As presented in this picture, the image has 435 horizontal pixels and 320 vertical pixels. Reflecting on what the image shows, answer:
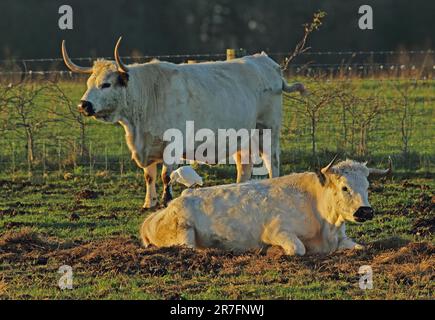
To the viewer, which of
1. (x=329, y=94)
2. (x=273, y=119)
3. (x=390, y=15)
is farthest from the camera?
(x=390, y=15)

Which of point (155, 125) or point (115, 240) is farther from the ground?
point (155, 125)

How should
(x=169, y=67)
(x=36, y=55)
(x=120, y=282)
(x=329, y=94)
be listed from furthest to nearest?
(x=36, y=55)
(x=329, y=94)
(x=169, y=67)
(x=120, y=282)

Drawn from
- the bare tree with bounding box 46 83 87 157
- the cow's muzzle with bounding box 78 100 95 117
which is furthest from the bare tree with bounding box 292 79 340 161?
the cow's muzzle with bounding box 78 100 95 117

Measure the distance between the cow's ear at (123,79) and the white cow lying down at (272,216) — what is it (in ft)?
9.35

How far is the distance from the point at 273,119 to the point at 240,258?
4.95 metres

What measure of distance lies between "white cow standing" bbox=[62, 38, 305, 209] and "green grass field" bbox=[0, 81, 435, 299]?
0.73 metres

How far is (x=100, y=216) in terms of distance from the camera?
12.9 metres

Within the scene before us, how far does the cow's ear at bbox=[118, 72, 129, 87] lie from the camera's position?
43.2 feet

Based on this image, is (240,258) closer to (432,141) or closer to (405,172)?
(405,172)

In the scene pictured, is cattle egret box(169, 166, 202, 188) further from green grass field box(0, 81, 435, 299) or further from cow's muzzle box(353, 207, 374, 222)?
cow's muzzle box(353, 207, 374, 222)

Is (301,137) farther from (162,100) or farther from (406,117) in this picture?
(162,100)

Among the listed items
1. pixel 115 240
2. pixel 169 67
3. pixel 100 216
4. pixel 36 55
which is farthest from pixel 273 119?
pixel 36 55

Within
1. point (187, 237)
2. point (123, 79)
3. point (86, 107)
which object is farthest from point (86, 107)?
point (187, 237)

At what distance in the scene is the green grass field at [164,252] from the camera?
8.95m
